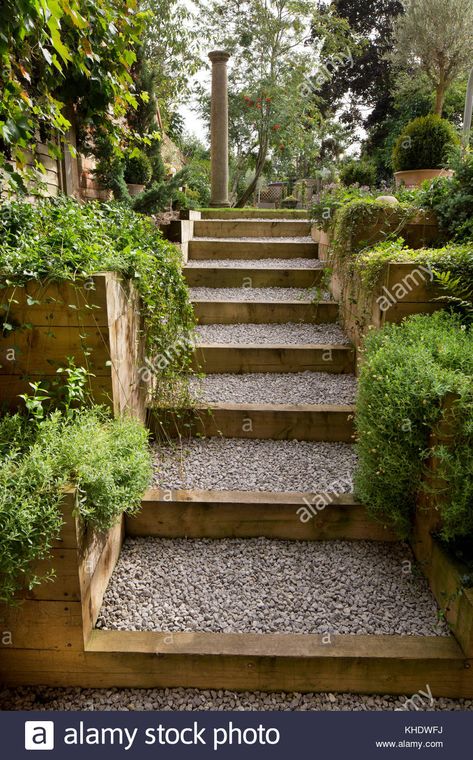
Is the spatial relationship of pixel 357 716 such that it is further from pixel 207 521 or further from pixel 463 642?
pixel 207 521

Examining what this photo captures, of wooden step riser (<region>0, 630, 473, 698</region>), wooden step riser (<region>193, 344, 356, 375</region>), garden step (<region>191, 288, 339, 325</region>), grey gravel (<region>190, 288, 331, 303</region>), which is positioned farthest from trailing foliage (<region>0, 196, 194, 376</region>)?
wooden step riser (<region>0, 630, 473, 698</region>)

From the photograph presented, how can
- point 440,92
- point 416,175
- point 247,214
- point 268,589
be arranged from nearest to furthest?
point 268,589, point 416,175, point 247,214, point 440,92

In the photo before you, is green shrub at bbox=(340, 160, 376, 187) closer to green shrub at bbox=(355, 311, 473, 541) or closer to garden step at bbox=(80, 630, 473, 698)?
green shrub at bbox=(355, 311, 473, 541)

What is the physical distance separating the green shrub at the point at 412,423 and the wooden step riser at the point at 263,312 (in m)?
1.62

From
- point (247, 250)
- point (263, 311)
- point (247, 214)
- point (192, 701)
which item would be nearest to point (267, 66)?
point (247, 214)

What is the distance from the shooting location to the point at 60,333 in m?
2.05

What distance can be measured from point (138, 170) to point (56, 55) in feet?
13.2

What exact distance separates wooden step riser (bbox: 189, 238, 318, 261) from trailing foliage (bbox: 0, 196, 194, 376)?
191 centimetres

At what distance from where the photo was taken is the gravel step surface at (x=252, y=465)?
242 centimetres

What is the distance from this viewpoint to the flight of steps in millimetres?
1733

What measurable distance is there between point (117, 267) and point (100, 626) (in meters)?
1.42

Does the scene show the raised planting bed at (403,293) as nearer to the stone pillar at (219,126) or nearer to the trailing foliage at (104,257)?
the trailing foliage at (104,257)

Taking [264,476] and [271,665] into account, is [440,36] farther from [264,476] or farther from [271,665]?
[271,665]

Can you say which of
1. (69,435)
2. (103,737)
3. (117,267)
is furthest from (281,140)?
(103,737)
